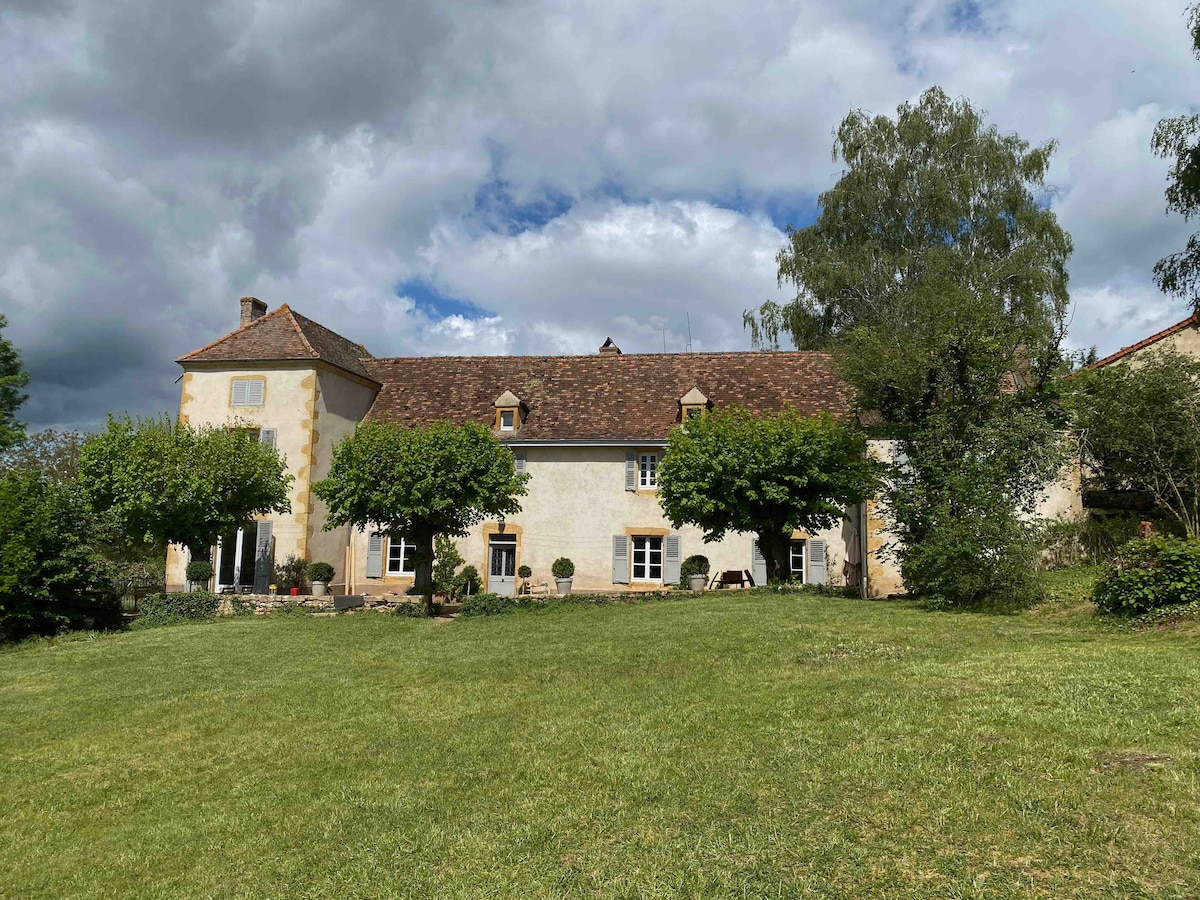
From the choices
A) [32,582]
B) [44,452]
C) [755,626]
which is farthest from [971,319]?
[44,452]

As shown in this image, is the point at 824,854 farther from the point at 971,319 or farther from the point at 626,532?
the point at 626,532

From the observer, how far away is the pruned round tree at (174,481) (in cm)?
2081

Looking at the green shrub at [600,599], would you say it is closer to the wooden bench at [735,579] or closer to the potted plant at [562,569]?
the wooden bench at [735,579]

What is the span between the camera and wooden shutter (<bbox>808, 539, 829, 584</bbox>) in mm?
24234

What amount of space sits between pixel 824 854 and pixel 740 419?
55.0ft

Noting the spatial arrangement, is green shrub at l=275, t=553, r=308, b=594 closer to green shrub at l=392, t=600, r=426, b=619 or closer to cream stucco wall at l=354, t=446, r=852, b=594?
cream stucco wall at l=354, t=446, r=852, b=594

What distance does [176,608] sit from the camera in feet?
65.7

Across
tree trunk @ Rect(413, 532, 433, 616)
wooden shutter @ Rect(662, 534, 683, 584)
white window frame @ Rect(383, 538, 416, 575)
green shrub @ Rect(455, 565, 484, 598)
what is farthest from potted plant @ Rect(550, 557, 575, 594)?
white window frame @ Rect(383, 538, 416, 575)

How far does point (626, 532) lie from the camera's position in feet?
83.0

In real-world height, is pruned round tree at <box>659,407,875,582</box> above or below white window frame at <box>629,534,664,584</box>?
above

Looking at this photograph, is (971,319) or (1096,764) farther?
(971,319)

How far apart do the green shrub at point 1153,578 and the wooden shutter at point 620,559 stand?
14718mm

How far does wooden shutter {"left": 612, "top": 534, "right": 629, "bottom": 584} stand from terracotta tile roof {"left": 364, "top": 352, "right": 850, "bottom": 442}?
3.21 m

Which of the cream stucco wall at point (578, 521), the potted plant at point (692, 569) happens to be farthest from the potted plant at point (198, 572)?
the potted plant at point (692, 569)
